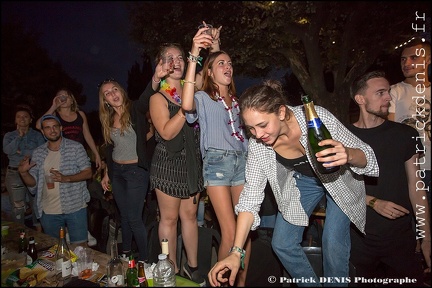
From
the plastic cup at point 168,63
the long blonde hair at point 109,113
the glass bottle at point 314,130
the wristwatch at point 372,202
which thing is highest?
the plastic cup at point 168,63

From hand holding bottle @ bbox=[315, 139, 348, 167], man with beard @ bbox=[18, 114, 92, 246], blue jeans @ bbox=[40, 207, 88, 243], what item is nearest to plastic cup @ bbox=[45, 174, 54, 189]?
man with beard @ bbox=[18, 114, 92, 246]

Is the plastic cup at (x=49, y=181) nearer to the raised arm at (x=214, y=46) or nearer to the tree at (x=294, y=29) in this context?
the raised arm at (x=214, y=46)

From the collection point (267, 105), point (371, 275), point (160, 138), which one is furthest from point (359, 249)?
point (160, 138)

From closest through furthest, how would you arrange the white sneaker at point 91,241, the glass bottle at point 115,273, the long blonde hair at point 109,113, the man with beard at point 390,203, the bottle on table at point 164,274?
the bottle on table at point 164,274
the glass bottle at point 115,273
the man with beard at point 390,203
the long blonde hair at point 109,113
the white sneaker at point 91,241

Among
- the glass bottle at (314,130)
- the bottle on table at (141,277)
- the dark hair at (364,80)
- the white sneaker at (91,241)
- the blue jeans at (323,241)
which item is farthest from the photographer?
the white sneaker at (91,241)

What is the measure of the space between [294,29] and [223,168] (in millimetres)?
5673

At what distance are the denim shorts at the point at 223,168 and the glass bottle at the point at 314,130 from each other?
2.26 feet

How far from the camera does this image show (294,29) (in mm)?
6941

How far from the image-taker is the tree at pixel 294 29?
265 inches

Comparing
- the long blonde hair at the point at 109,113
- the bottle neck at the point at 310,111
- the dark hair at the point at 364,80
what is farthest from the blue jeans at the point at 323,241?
the long blonde hair at the point at 109,113

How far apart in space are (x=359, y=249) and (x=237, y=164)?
1.14 metres

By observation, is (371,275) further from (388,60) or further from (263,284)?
(388,60)

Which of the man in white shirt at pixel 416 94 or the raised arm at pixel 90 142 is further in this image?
the raised arm at pixel 90 142

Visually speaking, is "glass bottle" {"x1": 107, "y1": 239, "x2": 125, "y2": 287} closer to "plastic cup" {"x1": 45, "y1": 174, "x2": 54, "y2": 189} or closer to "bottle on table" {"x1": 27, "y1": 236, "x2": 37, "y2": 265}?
"bottle on table" {"x1": 27, "y1": 236, "x2": 37, "y2": 265}
